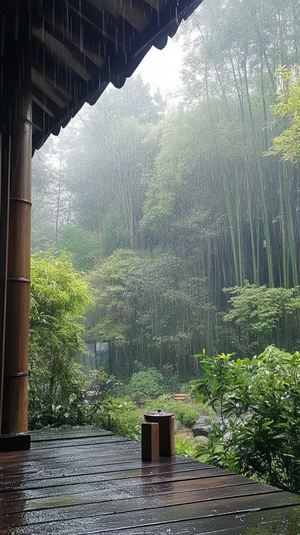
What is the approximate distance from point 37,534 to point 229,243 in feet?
34.1

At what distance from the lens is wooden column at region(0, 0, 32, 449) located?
1.93m

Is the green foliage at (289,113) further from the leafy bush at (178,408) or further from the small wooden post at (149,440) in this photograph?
the small wooden post at (149,440)

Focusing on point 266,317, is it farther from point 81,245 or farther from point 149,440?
point 149,440

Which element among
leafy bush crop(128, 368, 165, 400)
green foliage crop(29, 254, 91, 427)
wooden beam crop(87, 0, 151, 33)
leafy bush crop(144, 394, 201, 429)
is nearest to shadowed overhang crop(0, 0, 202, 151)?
wooden beam crop(87, 0, 151, 33)

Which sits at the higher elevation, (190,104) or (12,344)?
(190,104)

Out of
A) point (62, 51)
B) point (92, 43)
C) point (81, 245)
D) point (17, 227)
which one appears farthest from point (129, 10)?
point (81, 245)

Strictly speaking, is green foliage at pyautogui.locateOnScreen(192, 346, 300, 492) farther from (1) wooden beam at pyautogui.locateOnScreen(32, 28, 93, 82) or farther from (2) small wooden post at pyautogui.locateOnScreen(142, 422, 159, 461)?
(1) wooden beam at pyautogui.locateOnScreen(32, 28, 93, 82)

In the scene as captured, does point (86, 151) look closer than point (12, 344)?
No

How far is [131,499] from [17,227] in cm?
124

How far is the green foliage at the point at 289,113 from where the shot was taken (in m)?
8.63

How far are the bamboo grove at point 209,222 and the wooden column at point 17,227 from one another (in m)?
7.68

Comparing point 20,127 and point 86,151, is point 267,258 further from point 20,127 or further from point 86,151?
point 20,127

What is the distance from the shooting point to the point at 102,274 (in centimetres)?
1099

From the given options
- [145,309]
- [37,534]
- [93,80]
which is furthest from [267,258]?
[37,534]
